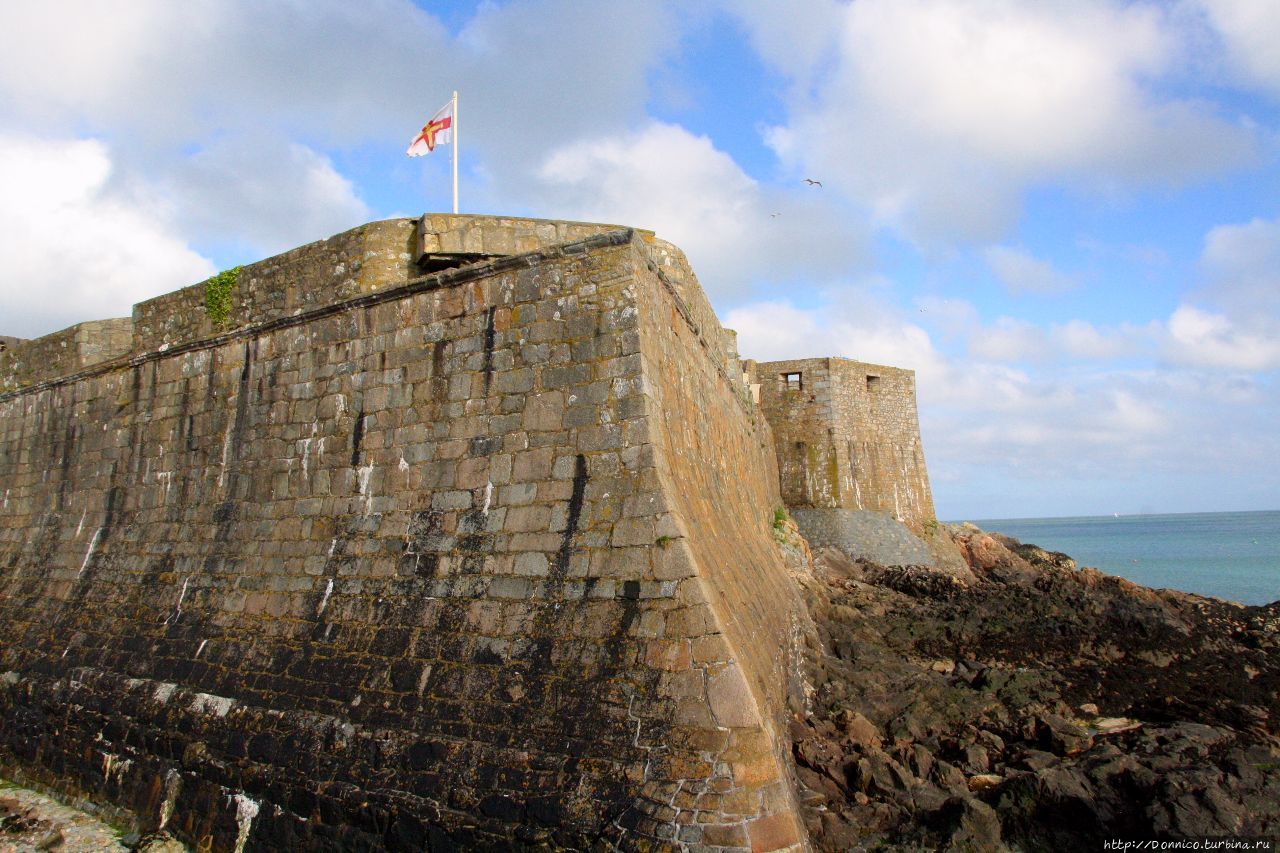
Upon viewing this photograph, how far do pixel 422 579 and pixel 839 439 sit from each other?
74.0ft

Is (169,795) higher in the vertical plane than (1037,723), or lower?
lower

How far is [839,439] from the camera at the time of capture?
27250 mm

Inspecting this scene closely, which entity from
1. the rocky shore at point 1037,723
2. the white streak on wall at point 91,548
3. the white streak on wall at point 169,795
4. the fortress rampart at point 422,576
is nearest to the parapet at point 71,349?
the fortress rampart at point 422,576

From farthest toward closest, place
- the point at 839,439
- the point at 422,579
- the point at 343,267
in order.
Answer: the point at 839,439, the point at 343,267, the point at 422,579

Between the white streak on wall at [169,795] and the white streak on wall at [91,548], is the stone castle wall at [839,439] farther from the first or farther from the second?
the white streak on wall at [169,795]

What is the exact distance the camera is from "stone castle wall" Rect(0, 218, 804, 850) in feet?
17.0

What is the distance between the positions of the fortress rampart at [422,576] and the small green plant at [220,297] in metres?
0.07

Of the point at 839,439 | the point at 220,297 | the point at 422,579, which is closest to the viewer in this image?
the point at 422,579

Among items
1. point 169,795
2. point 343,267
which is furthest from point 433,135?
point 169,795

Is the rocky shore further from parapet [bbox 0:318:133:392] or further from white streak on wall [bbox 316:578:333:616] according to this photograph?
parapet [bbox 0:318:133:392]

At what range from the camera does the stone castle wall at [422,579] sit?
5168 millimetres

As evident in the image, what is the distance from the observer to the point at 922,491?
29344 mm

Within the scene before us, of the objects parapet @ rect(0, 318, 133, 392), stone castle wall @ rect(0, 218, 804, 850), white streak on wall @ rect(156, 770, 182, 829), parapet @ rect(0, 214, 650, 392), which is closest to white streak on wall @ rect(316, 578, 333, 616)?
stone castle wall @ rect(0, 218, 804, 850)

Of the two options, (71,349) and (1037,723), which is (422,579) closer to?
(1037,723)
